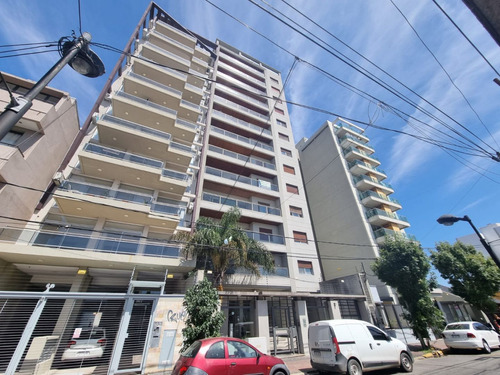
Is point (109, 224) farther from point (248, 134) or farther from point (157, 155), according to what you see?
point (248, 134)

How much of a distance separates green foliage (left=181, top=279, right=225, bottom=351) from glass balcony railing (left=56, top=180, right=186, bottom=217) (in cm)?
777

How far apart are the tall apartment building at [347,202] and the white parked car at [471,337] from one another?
798cm

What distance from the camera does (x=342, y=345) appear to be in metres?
6.44

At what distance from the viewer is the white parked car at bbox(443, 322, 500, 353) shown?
31.0 feet

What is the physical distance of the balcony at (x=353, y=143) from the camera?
2858 centimetres

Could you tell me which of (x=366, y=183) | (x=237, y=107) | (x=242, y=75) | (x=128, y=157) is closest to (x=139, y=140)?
(x=128, y=157)

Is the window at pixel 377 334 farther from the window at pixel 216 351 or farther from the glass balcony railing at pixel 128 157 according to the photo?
the glass balcony railing at pixel 128 157

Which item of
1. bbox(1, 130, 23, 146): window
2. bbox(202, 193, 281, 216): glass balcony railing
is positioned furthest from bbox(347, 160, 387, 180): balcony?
bbox(1, 130, 23, 146): window

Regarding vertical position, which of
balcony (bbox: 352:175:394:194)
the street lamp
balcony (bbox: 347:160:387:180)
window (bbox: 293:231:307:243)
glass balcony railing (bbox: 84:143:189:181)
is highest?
balcony (bbox: 347:160:387:180)

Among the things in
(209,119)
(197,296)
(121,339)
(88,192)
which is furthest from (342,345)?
(209,119)

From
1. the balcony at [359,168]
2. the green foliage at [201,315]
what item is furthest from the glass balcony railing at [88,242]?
the balcony at [359,168]

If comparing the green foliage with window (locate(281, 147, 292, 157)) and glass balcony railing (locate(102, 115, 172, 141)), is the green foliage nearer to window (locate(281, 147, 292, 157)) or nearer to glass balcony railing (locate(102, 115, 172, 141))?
glass balcony railing (locate(102, 115, 172, 141))

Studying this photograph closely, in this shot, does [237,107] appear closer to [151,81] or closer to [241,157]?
[241,157]

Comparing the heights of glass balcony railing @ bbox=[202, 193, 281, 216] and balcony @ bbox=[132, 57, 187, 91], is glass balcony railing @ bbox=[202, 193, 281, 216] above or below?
below
